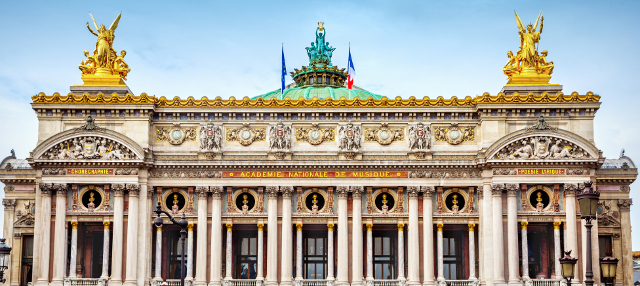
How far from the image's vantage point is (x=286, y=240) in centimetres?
4816

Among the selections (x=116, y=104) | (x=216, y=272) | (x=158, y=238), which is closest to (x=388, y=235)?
(x=216, y=272)

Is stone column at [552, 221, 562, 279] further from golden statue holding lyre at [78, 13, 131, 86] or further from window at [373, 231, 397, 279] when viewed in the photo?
golden statue holding lyre at [78, 13, 131, 86]

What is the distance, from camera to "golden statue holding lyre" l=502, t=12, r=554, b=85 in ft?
166

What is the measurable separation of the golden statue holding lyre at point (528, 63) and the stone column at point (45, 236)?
96.2 ft

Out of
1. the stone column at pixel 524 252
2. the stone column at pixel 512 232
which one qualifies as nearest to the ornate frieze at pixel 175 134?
the stone column at pixel 512 232

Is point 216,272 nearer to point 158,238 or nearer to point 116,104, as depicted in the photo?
point 158,238

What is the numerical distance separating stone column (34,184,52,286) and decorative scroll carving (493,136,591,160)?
2697 centimetres

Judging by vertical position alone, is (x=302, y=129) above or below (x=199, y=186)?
above

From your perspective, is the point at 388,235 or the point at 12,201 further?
the point at 12,201

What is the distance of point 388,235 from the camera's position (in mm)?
50688

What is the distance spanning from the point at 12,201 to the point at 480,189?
102 feet

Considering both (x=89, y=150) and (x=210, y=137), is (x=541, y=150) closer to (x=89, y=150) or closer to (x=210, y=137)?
(x=210, y=137)

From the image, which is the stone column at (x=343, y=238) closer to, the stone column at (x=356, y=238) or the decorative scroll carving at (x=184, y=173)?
the stone column at (x=356, y=238)

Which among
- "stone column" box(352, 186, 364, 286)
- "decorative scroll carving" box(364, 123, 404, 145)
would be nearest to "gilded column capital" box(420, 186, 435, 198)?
"decorative scroll carving" box(364, 123, 404, 145)
